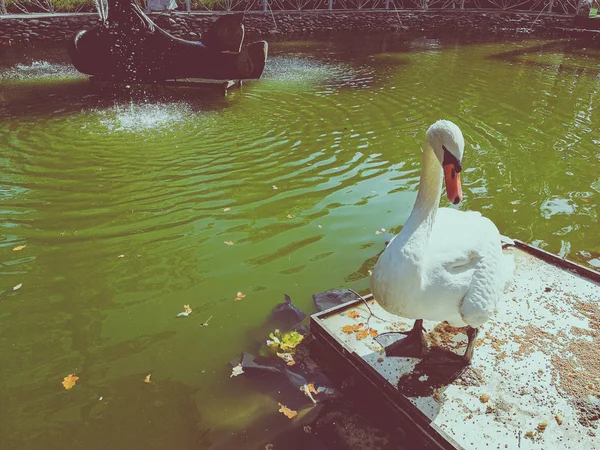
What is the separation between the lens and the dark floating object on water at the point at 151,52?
33.7 ft

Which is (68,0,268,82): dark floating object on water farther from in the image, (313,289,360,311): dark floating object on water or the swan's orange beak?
the swan's orange beak

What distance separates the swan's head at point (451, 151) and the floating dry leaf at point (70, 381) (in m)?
2.93

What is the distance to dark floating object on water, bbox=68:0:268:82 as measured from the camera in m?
10.3

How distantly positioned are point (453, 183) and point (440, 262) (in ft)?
1.64

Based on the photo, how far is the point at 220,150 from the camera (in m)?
7.30

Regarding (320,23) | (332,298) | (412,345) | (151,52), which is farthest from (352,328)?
(320,23)

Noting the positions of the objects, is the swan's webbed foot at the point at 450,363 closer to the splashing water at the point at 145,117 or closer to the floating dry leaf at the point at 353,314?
the floating dry leaf at the point at 353,314

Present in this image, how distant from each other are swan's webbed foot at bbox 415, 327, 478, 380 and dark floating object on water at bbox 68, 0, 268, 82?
886 cm

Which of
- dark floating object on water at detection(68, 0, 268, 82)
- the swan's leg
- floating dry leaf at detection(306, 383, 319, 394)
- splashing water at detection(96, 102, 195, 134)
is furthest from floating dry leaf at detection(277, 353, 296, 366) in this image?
dark floating object on water at detection(68, 0, 268, 82)

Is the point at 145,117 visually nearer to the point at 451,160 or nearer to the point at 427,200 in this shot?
the point at 427,200

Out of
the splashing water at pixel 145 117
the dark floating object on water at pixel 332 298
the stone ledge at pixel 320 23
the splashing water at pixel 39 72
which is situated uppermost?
the stone ledge at pixel 320 23

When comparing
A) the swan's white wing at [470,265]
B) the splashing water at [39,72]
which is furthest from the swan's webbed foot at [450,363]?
the splashing water at [39,72]

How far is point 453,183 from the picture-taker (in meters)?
2.85

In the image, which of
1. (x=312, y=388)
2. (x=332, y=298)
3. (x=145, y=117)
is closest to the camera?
(x=312, y=388)
